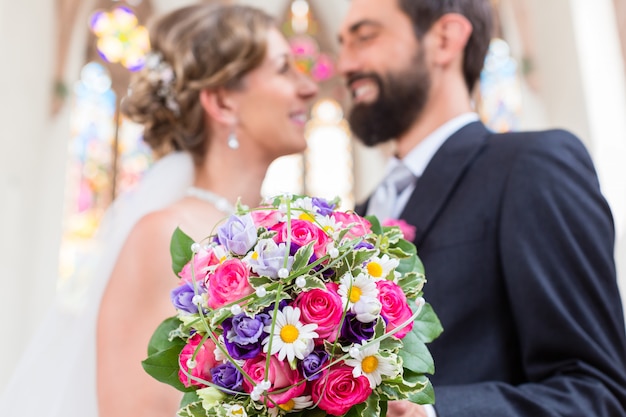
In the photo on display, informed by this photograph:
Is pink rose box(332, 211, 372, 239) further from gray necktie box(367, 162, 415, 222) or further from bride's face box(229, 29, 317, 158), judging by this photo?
bride's face box(229, 29, 317, 158)

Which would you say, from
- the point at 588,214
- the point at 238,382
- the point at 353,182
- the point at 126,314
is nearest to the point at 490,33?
the point at 588,214

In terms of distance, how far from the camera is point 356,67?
8.72ft

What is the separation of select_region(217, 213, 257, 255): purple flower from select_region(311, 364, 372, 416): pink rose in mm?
250

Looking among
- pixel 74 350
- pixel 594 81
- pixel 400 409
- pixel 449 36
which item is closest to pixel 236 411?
pixel 400 409

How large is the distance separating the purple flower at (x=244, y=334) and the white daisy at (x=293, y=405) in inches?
3.8

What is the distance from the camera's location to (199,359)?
113 centimetres

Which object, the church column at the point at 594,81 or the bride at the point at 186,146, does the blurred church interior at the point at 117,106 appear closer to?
the church column at the point at 594,81

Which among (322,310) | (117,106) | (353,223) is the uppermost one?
(117,106)

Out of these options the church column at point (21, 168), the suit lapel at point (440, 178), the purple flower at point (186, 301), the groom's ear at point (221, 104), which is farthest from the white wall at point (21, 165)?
the purple flower at point (186, 301)

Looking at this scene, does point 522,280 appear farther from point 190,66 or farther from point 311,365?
point 190,66

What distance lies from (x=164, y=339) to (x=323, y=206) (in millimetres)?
389

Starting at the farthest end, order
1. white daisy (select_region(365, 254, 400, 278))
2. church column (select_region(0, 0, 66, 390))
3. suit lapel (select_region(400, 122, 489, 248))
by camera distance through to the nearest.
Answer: church column (select_region(0, 0, 66, 390)) → suit lapel (select_region(400, 122, 489, 248)) → white daisy (select_region(365, 254, 400, 278))

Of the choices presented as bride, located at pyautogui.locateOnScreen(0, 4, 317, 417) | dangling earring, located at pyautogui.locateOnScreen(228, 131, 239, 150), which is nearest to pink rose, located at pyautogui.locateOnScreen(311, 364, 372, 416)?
bride, located at pyautogui.locateOnScreen(0, 4, 317, 417)

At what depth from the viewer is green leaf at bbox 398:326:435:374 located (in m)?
1.16
